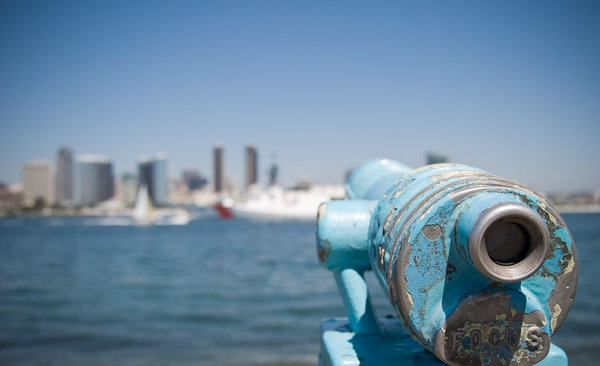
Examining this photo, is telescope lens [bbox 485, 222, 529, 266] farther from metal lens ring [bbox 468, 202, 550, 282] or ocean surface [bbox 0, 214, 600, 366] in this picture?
ocean surface [bbox 0, 214, 600, 366]

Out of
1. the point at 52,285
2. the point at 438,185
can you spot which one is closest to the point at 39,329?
the point at 52,285

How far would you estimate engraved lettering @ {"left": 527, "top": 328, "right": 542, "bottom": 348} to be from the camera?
1371mm

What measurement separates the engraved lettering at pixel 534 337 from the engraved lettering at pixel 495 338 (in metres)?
0.08

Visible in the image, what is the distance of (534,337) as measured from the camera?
1.37 metres

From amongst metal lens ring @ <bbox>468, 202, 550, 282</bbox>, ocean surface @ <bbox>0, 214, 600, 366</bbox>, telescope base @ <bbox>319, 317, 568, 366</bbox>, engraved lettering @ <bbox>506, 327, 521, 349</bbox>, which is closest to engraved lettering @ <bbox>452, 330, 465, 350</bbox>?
engraved lettering @ <bbox>506, 327, 521, 349</bbox>

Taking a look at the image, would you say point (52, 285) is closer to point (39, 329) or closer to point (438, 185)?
point (39, 329)

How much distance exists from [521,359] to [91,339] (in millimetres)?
8347

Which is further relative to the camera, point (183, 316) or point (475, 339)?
Answer: point (183, 316)

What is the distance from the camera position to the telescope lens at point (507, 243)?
1279mm

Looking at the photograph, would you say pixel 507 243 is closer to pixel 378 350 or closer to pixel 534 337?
pixel 534 337

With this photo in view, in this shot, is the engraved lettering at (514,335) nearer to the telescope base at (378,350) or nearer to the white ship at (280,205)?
the telescope base at (378,350)

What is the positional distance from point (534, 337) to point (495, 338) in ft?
0.36

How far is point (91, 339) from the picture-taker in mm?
8344

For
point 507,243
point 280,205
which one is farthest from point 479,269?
point 280,205
